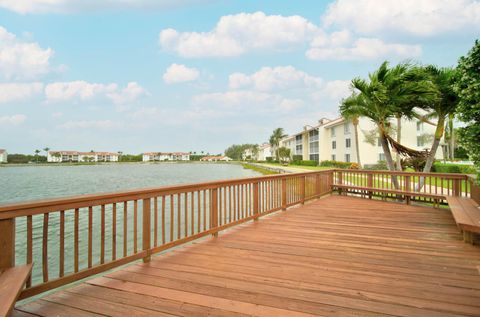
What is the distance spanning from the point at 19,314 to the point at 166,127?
227ft

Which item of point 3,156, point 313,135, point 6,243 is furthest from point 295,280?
point 3,156

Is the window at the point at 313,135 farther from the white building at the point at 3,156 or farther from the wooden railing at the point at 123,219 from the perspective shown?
the white building at the point at 3,156

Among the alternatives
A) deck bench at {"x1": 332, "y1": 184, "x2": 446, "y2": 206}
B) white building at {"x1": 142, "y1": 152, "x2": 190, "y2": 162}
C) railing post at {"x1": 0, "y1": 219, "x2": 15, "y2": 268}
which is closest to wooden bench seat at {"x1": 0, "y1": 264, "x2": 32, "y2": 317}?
railing post at {"x1": 0, "y1": 219, "x2": 15, "y2": 268}

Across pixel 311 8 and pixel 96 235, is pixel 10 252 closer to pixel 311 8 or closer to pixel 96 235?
pixel 96 235

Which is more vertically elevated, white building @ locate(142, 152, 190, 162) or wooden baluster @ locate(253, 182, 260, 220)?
white building @ locate(142, 152, 190, 162)

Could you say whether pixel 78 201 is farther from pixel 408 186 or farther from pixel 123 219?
pixel 408 186

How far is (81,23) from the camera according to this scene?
20.0 m

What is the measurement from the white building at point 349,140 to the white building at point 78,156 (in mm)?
116007

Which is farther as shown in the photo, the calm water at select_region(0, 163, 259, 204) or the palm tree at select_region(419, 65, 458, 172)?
the calm water at select_region(0, 163, 259, 204)

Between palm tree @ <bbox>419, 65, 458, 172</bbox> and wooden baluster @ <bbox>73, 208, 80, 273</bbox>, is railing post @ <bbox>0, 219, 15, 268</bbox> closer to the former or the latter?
wooden baluster @ <bbox>73, 208, 80, 273</bbox>

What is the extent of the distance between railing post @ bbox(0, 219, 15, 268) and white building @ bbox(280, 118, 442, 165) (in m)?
22.9

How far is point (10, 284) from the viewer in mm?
1910

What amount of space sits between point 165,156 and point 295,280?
499ft

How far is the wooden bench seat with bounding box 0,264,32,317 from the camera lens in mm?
1635
